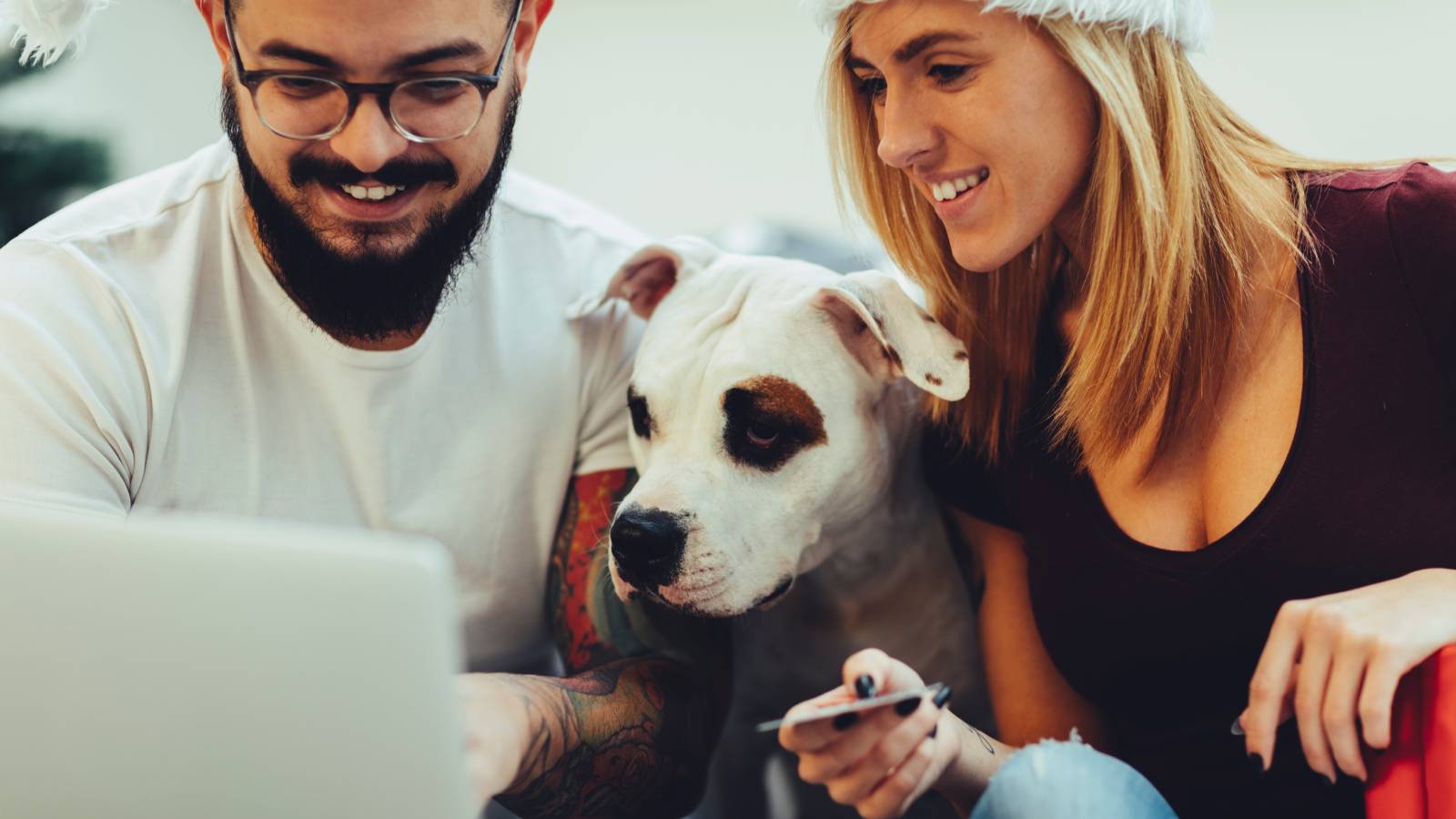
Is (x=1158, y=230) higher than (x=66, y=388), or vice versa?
(x=1158, y=230)

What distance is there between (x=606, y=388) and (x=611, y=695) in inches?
16.8

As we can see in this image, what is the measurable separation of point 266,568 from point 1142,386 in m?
0.93

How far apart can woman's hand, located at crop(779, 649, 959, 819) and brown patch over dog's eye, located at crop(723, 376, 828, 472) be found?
0.37 m

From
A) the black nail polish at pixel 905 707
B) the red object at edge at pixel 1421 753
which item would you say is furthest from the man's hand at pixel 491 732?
the red object at edge at pixel 1421 753

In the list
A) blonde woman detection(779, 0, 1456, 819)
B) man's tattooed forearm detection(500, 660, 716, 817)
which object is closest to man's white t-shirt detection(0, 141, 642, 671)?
man's tattooed forearm detection(500, 660, 716, 817)

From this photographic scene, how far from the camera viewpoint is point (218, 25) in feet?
4.81

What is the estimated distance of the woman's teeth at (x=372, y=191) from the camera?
57.0 inches

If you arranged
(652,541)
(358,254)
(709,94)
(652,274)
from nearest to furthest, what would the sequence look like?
(652,541) < (358,254) < (652,274) < (709,94)

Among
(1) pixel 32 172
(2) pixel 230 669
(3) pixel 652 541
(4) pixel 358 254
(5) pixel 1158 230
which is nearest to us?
(2) pixel 230 669

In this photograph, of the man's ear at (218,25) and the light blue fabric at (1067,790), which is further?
the man's ear at (218,25)

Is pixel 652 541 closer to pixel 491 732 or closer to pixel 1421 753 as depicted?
pixel 491 732

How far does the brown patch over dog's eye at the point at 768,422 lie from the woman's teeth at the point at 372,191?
17.8 inches

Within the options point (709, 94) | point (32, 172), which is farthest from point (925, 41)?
point (709, 94)

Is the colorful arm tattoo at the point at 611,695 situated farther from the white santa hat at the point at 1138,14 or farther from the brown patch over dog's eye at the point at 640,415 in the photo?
the white santa hat at the point at 1138,14
